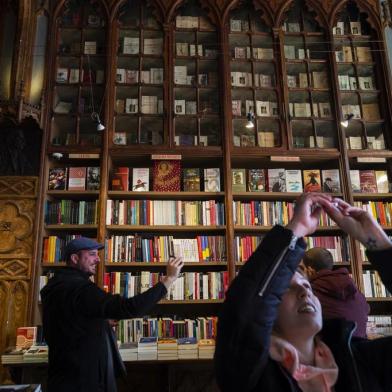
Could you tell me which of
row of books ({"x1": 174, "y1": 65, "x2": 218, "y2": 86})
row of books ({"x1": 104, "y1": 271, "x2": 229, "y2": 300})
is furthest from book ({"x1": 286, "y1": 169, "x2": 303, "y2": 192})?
row of books ({"x1": 174, "y1": 65, "x2": 218, "y2": 86})

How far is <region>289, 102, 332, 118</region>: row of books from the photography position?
371cm

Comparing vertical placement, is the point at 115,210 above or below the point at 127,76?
below

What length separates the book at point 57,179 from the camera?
339cm

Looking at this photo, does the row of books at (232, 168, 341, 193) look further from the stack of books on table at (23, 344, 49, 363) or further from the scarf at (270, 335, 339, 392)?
the scarf at (270, 335, 339, 392)

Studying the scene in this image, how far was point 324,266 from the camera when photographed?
2.04 m

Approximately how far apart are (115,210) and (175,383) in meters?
1.57

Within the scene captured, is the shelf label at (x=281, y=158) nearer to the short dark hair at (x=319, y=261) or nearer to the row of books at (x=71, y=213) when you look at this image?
the short dark hair at (x=319, y=261)

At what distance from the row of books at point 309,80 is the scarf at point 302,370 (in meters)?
3.46

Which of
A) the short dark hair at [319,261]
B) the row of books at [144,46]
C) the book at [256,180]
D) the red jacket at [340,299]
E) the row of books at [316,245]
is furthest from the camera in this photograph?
the row of books at [144,46]

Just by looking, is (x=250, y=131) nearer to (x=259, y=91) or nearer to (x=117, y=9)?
(x=259, y=91)

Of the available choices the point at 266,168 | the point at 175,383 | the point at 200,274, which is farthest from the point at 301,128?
the point at 175,383

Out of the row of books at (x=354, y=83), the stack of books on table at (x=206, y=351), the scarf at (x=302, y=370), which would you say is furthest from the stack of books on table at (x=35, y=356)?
the row of books at (x=354, y=83)

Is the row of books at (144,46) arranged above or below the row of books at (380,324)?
above

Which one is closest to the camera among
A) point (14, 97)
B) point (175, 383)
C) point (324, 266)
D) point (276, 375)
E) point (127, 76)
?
point (276, 375)
